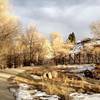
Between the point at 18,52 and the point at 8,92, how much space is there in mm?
52069

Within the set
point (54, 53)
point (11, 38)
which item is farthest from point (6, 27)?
point (54, 53)

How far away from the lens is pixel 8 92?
1817 centimetres

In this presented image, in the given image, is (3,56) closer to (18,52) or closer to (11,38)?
(11,38)

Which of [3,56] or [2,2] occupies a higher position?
[2,2]

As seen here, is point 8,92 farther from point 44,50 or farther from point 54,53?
point 54,53

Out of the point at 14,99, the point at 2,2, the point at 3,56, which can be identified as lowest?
the point at 14,99

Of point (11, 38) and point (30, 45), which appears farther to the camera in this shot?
point (30, 45)

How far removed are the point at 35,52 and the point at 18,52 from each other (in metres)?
9.22

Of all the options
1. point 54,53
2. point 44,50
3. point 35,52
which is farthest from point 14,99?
point 54,53

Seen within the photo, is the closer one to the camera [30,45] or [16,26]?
[16,26]

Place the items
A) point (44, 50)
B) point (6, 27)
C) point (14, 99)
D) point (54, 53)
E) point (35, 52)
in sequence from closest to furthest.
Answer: point (14, 99) < point (6, 27) < point (35, 52) < point (44, 50) < point (54, 53)

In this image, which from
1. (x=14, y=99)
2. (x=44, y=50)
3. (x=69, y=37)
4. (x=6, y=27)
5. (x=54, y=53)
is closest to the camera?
(x=14, y=99)

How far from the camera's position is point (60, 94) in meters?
17.6

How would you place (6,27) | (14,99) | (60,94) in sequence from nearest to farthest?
(14,99) → (60,94) → (6,27)
